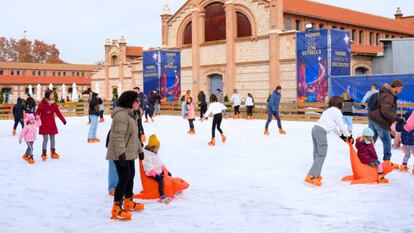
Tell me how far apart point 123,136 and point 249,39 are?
25133 millimetres

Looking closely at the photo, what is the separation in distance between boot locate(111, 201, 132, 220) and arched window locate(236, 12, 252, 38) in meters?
25.6

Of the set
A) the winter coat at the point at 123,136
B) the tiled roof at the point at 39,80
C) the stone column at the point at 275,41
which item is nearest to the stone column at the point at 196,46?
the stone column at the point at 275,41

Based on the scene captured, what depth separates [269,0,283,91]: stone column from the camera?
28.2 m

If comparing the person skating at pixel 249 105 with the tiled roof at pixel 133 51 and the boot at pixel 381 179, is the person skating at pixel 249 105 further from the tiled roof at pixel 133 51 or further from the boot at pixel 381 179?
the tiled roof at pixel 133 51

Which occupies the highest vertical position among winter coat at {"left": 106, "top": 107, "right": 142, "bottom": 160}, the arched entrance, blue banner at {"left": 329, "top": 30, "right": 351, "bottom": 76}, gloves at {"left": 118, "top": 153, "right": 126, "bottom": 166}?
blue banner at {"left": 329, "top": 30, "right": 351, "bottom": 76}

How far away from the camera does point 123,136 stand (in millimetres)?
5625

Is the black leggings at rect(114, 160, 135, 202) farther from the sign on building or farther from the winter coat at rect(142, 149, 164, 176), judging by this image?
the sign on building

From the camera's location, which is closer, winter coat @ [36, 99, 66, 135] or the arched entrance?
winter coat @ [36, 99, 66, 135]

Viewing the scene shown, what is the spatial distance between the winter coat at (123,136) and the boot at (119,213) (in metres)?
0.59

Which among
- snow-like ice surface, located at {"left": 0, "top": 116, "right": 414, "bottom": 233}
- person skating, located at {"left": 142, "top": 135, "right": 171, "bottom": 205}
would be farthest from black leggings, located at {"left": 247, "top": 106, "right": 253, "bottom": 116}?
person skating, located at {"left": 142, "top": 135, "right": 171, "bottom": 205}

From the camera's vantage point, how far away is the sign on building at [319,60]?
24.1m

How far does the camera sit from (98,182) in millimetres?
8008

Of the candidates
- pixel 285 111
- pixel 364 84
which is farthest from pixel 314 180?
pixel 285 111

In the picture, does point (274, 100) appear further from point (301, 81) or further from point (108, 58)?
point (108, 58)
